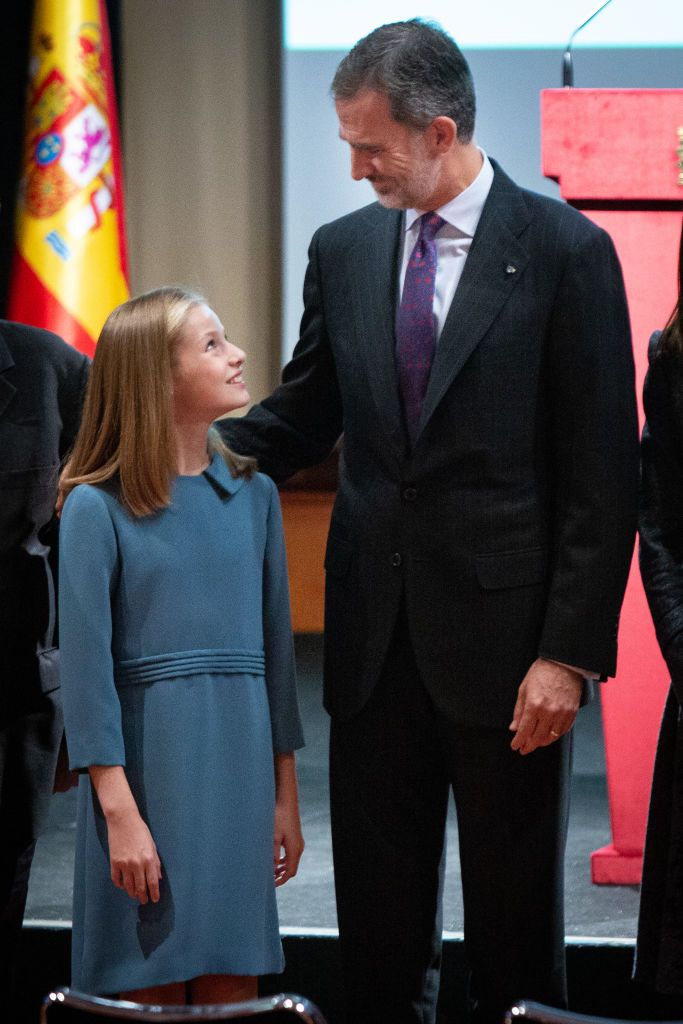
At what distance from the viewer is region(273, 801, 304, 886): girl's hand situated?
2023mm

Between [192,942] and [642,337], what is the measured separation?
62.8 inches

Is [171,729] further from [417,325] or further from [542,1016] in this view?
[542,1016]

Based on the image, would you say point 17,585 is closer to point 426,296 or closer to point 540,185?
point 426,296

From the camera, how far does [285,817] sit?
2.03m

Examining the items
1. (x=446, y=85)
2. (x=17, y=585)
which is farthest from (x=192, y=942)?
(x=446, y=85)

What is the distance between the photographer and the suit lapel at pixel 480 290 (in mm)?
1892

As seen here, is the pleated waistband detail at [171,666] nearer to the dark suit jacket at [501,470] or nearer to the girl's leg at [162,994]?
the dark suit jacket at [501,470]

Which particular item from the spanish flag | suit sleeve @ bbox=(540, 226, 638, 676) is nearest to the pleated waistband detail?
suit sleeve @ bbox=(540, 226, 638, 676)

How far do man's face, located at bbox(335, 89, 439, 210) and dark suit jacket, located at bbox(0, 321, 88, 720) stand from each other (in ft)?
2.29

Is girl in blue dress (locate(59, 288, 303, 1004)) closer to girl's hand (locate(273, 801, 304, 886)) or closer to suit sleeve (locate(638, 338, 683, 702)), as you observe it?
girl's hand (locate(273, 801, 304, 886))

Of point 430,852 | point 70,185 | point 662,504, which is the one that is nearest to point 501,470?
point 662,504

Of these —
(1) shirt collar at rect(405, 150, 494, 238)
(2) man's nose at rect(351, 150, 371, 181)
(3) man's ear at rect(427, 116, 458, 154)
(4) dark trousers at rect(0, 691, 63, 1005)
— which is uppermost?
(3) man's ear at rect(427, 116, 458, 154)

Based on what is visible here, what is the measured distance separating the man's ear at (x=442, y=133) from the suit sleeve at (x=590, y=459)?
22cm

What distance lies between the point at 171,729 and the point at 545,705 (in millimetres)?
514
